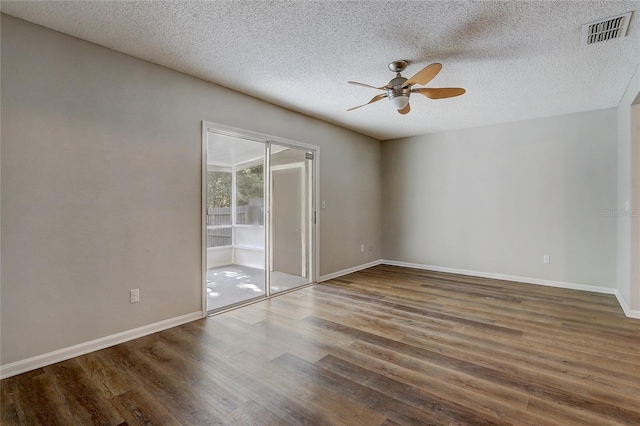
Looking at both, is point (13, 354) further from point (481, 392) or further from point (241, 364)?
point (481, 392)

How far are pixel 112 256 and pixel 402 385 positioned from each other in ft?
8.49

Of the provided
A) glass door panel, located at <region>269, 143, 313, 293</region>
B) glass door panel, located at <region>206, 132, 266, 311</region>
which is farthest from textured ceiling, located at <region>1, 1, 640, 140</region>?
glass door panel, located at <region>269, 143, 313, 293</region>

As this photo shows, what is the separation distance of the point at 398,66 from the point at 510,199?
10.9 feet

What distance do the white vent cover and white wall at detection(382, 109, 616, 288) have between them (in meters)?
2.46

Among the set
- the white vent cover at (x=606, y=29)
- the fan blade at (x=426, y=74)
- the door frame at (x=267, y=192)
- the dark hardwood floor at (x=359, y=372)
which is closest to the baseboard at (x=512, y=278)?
the dark hardwood floor at (x=359, y=372)

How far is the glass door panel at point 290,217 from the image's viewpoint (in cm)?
434

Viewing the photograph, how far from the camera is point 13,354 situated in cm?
218

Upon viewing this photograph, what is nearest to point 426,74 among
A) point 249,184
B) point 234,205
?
point 249,184

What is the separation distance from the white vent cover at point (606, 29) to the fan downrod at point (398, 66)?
1.33 m

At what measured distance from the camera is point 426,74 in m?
2.53

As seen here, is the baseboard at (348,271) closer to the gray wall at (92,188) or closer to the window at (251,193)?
the window at (251,193)

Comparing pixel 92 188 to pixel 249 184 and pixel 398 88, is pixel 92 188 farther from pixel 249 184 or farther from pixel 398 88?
pixel 398 88

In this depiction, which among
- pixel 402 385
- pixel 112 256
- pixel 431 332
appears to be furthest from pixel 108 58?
pixel 431 332

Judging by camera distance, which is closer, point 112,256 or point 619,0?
point 619,0
